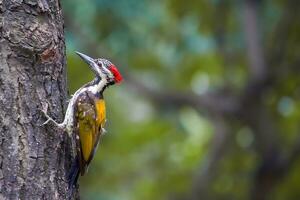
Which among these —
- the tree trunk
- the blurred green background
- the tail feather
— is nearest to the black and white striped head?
the tree trunk

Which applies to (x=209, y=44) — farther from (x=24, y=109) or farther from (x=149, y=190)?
(x=24, y=109)

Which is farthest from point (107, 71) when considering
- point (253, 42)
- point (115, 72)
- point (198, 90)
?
point (198, 90)

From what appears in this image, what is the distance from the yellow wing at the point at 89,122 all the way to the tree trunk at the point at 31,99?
0.35 meters

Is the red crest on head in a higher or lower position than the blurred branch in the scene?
lower

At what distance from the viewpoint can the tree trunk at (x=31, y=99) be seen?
15.5 ft

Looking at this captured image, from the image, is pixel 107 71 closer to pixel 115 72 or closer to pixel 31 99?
pixel 115 72

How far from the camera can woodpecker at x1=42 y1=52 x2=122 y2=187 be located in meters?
5.20

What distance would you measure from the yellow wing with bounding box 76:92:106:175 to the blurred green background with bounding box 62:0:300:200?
4279mm

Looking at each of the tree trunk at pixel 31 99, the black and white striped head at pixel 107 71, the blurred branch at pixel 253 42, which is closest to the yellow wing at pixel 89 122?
the black and white striped head at pixel 107 71

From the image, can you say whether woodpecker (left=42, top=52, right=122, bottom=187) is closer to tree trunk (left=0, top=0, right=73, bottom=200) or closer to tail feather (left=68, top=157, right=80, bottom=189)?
tail feather (left=68, top=157, right=80, bottom=189)

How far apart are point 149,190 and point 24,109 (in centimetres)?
698

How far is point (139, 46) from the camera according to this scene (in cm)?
1141

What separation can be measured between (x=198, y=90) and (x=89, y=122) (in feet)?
19.8

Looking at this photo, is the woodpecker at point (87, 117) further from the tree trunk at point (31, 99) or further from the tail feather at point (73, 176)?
the tree trunk at point (31, 99)
